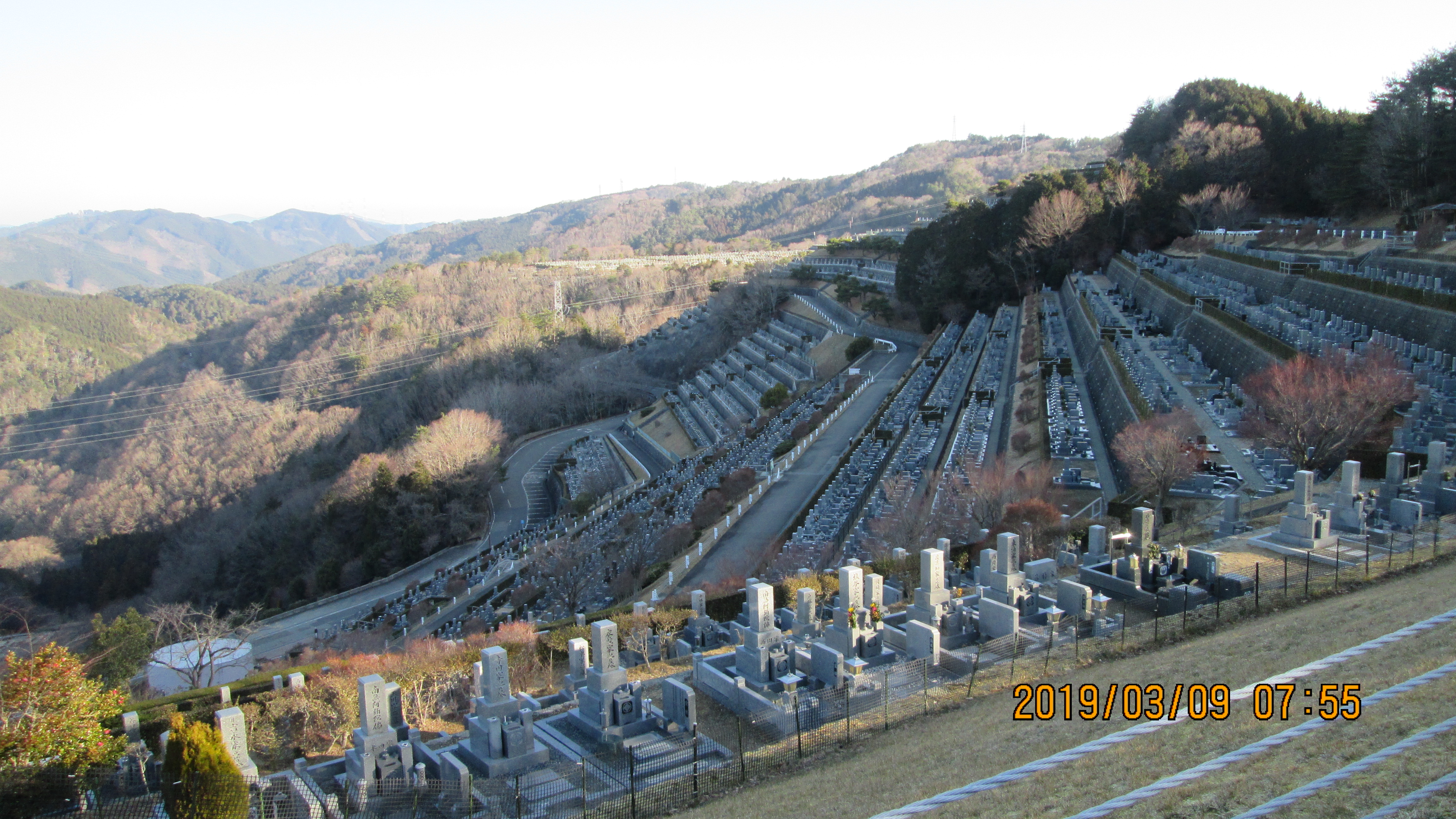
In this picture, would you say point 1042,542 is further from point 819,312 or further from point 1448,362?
point 819,312

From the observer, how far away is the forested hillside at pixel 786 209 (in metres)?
102

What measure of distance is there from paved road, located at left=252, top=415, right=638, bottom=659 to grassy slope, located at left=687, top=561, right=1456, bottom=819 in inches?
867

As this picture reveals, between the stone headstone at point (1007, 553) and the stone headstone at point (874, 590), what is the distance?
164 cm

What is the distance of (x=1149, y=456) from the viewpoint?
15.9 m

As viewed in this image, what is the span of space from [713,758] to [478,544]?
29.0m

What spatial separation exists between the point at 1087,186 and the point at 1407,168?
12.4m

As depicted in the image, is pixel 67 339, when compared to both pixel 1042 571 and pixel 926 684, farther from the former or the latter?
pixel 926 684

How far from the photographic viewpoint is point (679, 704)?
10.1 metres

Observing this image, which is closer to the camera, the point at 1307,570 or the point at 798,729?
the point at 798,729

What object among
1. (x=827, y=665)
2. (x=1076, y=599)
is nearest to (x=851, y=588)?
(x=827, y=665)

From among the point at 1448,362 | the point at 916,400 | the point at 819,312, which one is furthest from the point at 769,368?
the point at 1448,362

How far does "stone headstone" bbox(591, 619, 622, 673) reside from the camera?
10.4m

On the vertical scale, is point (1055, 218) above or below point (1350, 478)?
above

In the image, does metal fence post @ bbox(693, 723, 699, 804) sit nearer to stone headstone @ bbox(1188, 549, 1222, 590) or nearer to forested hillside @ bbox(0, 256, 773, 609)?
stone headstone @ bbox(1188, 549, 1222, 590)
